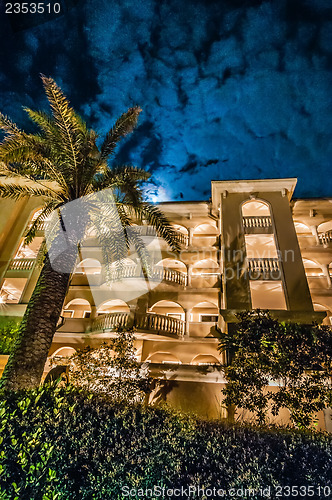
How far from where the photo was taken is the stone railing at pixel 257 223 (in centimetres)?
1748

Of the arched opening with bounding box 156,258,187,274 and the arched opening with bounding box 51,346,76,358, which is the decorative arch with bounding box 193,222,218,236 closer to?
the arched opening with bounding box 156,258,187,274

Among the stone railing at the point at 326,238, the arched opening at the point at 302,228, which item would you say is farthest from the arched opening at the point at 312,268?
the arched opening at the point at 302,228

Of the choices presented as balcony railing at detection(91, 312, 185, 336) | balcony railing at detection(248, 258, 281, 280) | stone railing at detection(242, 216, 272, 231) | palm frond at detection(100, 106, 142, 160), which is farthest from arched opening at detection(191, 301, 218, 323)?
palm frond at detection(100, 106, 142, 160)

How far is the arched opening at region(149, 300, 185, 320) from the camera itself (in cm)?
1830

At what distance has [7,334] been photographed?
1602 centimetres

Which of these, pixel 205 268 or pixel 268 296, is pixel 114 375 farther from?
pixel 205 268

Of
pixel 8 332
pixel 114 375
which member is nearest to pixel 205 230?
pixel 114 375

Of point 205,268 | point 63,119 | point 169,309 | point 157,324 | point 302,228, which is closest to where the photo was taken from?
point 63,119

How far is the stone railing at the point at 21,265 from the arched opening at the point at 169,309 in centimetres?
910

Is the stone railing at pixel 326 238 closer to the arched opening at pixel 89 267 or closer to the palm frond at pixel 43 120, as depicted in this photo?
the arched opening at pixel 89 267

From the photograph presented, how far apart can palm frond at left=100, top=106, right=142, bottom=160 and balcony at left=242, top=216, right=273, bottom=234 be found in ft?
31.2

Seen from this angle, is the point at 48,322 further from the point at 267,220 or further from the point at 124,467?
the point at 267,220

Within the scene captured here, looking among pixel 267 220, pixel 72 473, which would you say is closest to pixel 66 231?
pixel 72 473

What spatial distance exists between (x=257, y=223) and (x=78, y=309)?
13.4 metres
